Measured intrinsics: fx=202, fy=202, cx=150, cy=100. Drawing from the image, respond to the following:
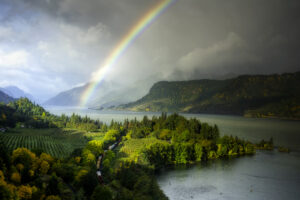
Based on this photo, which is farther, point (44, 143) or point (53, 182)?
point (44, 143)

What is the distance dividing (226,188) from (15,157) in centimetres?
5132

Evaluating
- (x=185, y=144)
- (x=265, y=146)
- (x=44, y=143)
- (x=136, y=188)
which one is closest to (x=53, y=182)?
(x=136, y=188)

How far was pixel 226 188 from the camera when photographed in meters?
55.9

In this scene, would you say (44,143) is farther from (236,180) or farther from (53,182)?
(236,180)

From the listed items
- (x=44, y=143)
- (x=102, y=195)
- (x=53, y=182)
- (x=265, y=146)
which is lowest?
(x=265, y=146)

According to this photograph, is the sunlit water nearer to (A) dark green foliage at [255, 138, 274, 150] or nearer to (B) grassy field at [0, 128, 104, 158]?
(A) dark green foliage at [255, 138, 274, 150]

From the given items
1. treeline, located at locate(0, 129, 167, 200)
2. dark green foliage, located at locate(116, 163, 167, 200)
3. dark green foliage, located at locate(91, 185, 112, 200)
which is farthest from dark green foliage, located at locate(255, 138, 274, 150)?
dark green foliage, located at locate(91, 185, 112, 200)

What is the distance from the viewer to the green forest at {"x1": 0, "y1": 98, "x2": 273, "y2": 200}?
99.6 ft

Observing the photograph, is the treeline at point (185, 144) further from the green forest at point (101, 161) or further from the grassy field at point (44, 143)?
the grassy field at point (44, 143)

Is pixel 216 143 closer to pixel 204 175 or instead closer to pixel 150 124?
pixel 204 175

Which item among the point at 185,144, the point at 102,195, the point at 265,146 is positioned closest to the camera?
the point at 102,195

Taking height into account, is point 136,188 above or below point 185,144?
below

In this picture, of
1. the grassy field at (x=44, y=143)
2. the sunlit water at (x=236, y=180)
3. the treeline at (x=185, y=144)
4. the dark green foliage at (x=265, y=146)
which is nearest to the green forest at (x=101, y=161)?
the treeline at (x=185, y=144)

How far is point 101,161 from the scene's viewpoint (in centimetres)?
6712
